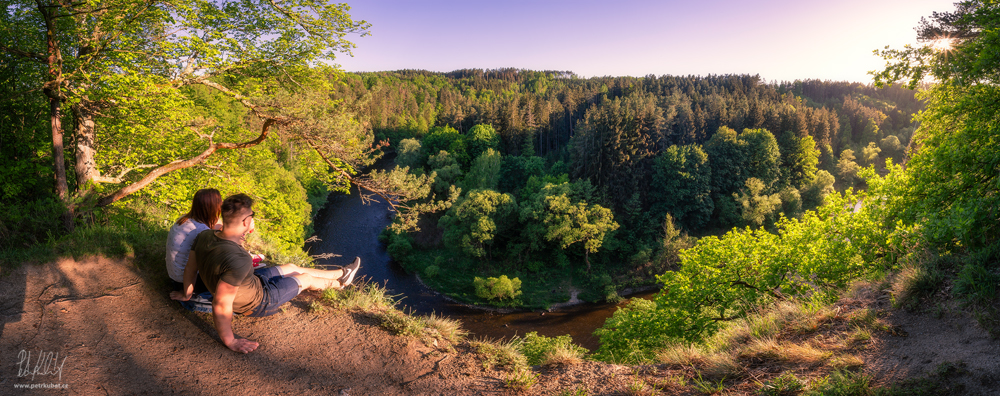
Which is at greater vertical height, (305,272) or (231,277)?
(231,277)

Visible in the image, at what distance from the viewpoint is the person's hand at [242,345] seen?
4.30 m

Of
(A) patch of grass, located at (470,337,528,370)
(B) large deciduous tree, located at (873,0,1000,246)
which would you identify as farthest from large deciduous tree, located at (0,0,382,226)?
(B) large deciduous tree, located at (873,0,1000,246)

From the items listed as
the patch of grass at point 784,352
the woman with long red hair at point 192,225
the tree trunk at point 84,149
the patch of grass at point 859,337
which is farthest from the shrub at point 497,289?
the woman with long red hair at point 192,225

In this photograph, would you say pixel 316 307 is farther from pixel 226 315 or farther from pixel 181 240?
pixel 181 240

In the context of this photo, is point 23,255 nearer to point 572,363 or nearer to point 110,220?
point 110,220

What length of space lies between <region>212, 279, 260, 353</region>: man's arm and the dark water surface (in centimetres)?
1596

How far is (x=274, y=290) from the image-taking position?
5.01 m

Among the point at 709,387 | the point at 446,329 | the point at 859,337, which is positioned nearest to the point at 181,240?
the point at 446,329

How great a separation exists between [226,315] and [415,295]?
1027 inches

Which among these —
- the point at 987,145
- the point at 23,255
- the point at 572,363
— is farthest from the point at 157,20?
the point at 987,145

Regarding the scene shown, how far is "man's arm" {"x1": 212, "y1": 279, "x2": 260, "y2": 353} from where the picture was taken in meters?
4.03

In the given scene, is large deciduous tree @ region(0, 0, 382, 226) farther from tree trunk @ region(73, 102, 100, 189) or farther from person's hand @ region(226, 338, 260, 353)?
person's hand @ region(226, 338, 260, 353)

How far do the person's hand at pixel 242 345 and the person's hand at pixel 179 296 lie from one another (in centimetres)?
100

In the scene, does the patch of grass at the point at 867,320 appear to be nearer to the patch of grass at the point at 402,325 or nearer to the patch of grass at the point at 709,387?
the patch of grass at the point at 709,387
